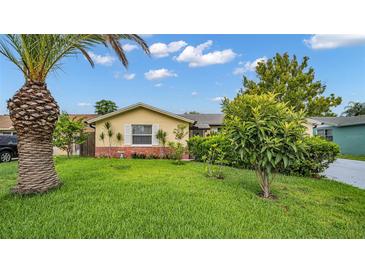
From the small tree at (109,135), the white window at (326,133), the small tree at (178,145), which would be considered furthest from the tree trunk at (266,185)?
the small tree at (109,135)

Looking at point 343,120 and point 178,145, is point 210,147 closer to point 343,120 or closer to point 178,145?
point 178,145

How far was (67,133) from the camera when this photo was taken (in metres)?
7.04

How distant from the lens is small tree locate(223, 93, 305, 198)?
3.37 metres

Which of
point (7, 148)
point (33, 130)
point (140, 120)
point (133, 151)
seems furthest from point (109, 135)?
point (33, 130)

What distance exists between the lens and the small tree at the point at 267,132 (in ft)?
11.0

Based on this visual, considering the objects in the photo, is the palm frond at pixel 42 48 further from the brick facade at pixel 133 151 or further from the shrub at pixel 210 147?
the brick facade at pixel 133 151

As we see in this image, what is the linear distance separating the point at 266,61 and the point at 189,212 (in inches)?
141

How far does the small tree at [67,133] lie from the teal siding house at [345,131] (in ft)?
21.8

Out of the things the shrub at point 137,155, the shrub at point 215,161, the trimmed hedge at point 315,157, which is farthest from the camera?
the shrub at point 137,155

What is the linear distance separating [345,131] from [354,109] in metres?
1.35

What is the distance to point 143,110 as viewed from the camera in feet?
30.0

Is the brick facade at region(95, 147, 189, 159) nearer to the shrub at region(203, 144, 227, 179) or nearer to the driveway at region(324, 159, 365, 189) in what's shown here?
the shrub at region(203, 144, 227, 179)

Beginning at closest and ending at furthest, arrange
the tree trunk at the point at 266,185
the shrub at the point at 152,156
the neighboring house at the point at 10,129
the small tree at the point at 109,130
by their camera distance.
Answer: the tree trunk at the point at 266,185 < the neighboring house at the point at 10,129 < the shrub at the point at 152,156 < the small tree at the point at 109,130
